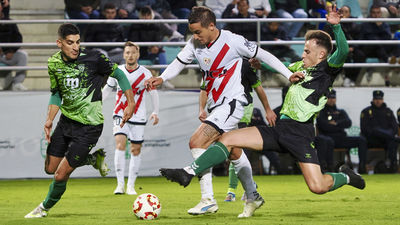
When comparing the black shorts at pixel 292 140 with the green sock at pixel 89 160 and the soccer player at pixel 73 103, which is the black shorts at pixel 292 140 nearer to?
the soccer player at pixel 73 103

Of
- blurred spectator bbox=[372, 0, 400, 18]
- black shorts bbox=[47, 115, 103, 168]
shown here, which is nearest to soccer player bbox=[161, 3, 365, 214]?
black shorts bbox=[47, 115, 103, 168]

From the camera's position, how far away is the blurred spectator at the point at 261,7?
1694 centimetres

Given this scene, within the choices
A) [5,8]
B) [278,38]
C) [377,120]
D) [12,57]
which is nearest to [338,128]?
[377,120]

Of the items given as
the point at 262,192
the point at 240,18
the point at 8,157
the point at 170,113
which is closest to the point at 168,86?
the point at 170,113

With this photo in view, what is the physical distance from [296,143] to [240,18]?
943 cm

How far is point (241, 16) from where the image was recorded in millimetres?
16656

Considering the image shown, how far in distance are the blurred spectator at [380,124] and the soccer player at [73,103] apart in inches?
339

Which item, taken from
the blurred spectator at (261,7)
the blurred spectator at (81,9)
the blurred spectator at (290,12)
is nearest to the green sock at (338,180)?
the blurred spectator at (290,12)

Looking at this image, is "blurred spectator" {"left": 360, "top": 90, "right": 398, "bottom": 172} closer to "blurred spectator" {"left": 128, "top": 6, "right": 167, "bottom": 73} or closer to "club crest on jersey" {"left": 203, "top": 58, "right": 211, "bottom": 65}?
"blurred spectator" {"left": 128, "top": 6, "right": 167, "bottom": 73}

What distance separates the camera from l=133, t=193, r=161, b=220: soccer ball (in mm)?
7715

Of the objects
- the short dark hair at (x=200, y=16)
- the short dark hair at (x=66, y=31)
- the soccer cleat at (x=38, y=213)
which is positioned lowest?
the soccer cleat at (x=38, y=213)

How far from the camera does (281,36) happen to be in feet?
54.6

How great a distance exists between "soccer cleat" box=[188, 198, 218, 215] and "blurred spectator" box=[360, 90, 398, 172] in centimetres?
850

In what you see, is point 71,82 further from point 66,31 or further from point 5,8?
point 5,8
